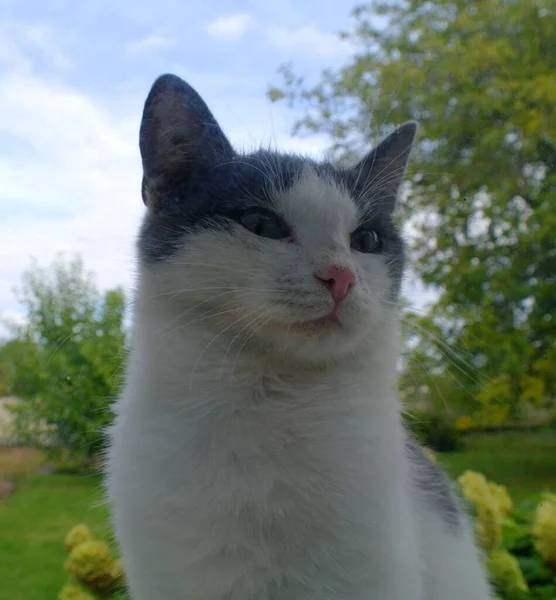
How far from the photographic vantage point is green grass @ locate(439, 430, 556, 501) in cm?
122

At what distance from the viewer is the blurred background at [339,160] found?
2.78 ft

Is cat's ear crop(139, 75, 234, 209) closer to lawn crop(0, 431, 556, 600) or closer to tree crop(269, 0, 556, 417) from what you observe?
tree crop(269, 0, 556, 417)

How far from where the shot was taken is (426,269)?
1.08 metres

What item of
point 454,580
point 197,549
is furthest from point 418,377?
point 197,549

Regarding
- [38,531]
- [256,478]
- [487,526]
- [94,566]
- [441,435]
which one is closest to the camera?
[256,478]

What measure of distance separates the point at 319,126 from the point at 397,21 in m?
0.28

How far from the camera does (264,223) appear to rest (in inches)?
25.5

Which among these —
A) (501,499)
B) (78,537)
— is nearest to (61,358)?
(78,537)

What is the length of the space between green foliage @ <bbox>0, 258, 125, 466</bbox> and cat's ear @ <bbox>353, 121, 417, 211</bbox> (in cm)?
42

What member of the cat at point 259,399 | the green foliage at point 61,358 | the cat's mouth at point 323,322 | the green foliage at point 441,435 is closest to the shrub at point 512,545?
the green foliage at point 441,435

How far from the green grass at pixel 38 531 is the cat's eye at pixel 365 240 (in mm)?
640

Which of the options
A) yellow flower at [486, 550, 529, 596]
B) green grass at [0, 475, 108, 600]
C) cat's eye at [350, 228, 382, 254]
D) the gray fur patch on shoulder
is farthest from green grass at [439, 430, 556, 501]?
green grass at [0, 475, 108, 600]

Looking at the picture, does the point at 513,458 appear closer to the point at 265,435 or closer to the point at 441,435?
the point at 441,435

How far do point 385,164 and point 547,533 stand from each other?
701 millimetres
